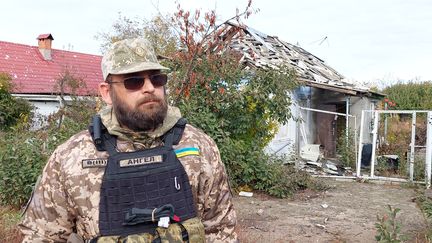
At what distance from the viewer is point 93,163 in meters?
1.74

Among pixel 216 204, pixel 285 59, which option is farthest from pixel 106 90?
pixel 285 59

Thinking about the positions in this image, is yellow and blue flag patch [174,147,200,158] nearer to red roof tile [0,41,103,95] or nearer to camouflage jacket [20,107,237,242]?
camouflage jacket [20,107,237,242]

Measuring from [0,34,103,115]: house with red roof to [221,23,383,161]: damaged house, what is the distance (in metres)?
6.17

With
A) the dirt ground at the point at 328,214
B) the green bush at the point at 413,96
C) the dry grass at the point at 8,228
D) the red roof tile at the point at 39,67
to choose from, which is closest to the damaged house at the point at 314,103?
the dirt ground at the point at 328,214

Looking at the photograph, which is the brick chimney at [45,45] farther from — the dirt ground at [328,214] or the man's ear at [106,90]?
the man's ear at [106,90]

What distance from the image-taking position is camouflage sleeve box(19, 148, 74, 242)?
5.70 ft

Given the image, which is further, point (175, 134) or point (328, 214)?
point (328, 214)

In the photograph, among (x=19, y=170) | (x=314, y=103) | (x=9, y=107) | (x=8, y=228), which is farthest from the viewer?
(x=314, y=103)

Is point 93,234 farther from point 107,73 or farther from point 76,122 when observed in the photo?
point 76,122

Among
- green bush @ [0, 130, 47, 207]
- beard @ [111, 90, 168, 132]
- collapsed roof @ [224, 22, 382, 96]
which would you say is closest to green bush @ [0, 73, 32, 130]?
collapsed roof @ [224, 22, 382, 96]

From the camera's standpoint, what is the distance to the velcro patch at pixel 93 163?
1729mm

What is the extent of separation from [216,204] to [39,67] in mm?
17476

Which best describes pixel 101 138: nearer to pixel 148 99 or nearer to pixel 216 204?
pixel 148 99

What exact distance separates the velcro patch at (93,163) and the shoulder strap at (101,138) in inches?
1.9
